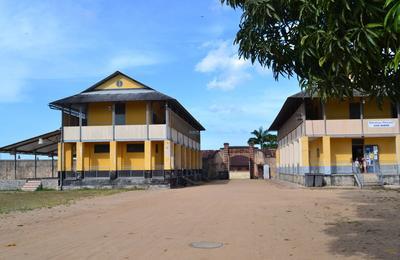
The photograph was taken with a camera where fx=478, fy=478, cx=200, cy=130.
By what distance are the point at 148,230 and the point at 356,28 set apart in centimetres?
829

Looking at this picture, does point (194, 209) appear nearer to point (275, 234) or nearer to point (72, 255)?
point (275, 234)

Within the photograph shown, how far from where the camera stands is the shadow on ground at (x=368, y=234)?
8.80 meters

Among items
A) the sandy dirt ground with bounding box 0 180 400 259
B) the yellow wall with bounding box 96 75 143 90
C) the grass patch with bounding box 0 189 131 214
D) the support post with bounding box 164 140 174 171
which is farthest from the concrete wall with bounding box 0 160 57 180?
the sandy dirt ground with bounding box 0 180 400 259

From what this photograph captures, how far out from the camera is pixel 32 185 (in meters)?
37.5

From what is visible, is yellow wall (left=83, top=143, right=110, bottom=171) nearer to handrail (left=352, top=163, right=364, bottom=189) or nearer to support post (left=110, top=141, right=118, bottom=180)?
support post (left=110, top=141, right=118, bottom=180)

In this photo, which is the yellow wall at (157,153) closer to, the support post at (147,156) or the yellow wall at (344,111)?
the support post at (147,156)

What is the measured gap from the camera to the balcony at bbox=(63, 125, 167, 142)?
120 feet

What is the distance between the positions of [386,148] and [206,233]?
89.9ft

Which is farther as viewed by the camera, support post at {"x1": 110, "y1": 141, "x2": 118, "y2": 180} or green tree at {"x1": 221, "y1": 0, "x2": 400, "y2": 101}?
support post at {"x1": 110, "y1": 141, "x2": 118, "y2": 180}

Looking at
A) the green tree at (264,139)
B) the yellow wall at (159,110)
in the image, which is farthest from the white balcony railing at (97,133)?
the green tree at (264,139)

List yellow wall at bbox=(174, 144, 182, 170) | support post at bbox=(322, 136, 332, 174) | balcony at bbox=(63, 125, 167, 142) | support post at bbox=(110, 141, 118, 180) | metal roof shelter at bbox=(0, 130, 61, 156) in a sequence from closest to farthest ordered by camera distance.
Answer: support post at bbox=(322, 136, 332, 174) → balcony at bbox=(63, 125, 167, 142) → support post at bbox=(110, 141, 118, 180) → metal roof shelter at bbox=(0, 130, 61, 156) → yellow wall at bbox=(174, 144, 182, 170)

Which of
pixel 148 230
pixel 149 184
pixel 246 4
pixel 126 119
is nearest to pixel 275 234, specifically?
pixel 148 230

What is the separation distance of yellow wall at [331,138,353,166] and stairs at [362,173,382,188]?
7.16 ft

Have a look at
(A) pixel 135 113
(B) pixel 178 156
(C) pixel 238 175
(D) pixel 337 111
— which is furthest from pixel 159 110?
(C) pixel 238 175
